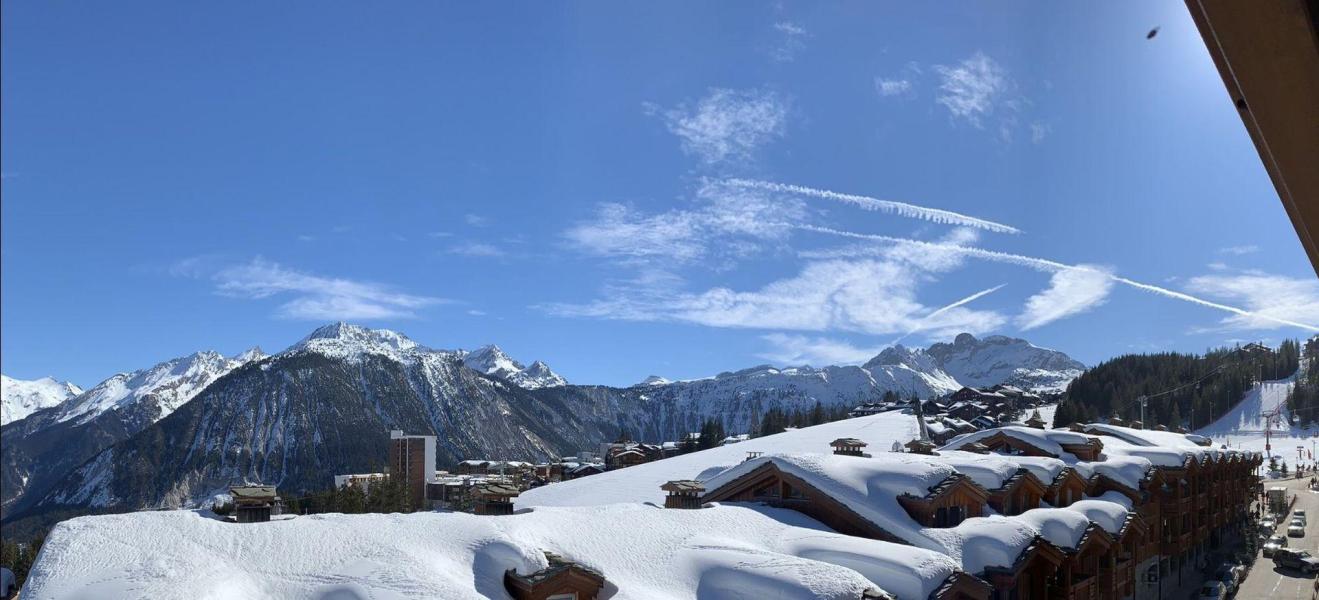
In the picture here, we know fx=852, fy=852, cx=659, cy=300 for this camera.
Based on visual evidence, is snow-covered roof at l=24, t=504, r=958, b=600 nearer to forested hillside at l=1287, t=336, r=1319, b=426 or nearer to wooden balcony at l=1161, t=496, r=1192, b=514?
wooden balcony at l=1161, t=496, r=1192, b=514

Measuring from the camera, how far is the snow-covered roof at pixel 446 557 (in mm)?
14672

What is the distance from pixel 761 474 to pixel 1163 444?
4835 centimetres

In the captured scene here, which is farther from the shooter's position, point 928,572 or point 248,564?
point 928,572

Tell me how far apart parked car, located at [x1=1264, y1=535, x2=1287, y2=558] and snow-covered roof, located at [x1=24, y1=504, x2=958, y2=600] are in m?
44.9

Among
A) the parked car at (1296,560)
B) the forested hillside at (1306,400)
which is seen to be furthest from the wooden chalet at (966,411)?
the parked car at (1296,560)

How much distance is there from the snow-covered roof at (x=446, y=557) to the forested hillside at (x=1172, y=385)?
115426mm

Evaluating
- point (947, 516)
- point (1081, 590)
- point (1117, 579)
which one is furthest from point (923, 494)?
point (1117, 579)

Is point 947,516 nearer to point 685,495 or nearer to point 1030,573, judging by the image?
point 1030,573

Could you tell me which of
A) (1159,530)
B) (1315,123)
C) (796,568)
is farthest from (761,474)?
(1159,530)

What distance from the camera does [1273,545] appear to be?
5431 cm

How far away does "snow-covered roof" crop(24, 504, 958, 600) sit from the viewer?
48.1 feet

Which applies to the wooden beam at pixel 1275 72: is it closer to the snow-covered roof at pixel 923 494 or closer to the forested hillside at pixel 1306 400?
the snow-covered roof at pixel 923 494

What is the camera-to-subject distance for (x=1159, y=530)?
47688mm

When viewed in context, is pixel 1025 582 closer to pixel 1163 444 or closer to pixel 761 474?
pixel 761 474
